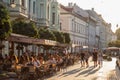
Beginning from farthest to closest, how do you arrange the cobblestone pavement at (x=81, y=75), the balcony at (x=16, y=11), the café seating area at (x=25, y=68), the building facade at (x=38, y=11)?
the building facade at (x=38, y=11) < the balcony at (x=16, y=11) < the cobblestone pavement at (x=81, y=75) < the café seating area at (x=25, y=68)

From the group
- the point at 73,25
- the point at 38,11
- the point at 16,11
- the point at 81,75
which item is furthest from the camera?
the point at 73,25

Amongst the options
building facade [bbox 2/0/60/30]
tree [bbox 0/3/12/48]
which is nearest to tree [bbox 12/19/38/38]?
building facade [bbox 2/0/60/30]

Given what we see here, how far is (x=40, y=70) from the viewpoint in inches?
1096

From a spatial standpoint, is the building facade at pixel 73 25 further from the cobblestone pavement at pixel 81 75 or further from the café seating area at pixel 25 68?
the café seating area at pixel 25 68

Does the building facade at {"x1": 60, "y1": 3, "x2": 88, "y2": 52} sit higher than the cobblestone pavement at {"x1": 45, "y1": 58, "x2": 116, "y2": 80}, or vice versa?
the building facade at {"x1": 60, "y1": 3, "x2": 88, "y2": 52}

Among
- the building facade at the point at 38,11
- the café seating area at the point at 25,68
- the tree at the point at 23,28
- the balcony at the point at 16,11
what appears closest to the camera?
the café seating area at the point at 25,68

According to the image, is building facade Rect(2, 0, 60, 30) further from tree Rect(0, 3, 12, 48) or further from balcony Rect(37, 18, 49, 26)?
tree Rect(0, 3, 12, 48)

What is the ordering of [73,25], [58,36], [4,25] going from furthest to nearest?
[73,25]
[58,36]
[4,25]

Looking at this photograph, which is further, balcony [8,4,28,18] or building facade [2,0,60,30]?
building facade [2,0,60,30]

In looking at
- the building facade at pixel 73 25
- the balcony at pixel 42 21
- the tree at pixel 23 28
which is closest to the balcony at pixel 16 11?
the tree at pixel 23 28

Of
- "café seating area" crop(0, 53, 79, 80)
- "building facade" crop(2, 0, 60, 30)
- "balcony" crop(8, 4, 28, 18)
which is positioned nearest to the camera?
"café seating area" crop(0, 53, 79, 80)

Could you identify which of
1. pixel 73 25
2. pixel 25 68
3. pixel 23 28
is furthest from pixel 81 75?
pixel 73 25

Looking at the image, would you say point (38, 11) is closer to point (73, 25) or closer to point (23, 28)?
point (23, 28)

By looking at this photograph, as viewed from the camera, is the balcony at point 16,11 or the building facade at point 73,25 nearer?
the balcony at point 16,11
